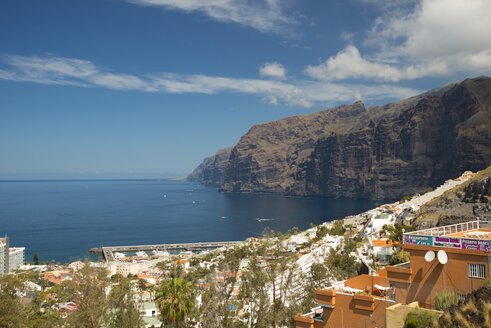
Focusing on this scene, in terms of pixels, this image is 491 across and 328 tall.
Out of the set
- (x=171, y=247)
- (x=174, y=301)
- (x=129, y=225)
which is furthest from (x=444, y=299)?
(x=129, y=225)

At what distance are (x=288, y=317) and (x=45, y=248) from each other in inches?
3474

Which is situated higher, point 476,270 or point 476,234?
point 476,234

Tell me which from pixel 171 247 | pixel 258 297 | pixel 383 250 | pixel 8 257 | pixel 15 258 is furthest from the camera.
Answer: pixel 171 247

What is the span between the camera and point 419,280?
12977mm

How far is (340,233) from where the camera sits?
6725 centimetres

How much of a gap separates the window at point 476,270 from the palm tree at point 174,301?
10.6m

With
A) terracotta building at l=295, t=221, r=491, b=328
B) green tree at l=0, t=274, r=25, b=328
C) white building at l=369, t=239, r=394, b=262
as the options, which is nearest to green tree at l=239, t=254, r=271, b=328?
terracotta building at l=295, t=221, r=491, b=328

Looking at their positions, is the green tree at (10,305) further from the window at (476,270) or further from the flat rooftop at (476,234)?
the flat rooftop at (476,234)

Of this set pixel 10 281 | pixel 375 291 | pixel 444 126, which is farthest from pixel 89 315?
pixel 444 126

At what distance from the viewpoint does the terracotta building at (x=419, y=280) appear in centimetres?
1189

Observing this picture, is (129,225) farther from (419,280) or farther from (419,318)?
(419,318)

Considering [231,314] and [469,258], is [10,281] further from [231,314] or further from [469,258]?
[469,258]

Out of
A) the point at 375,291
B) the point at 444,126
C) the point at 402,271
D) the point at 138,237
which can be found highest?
the point at 444,126

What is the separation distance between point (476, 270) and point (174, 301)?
11.0 m
